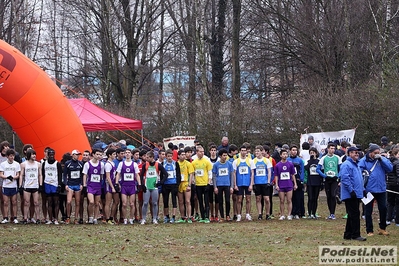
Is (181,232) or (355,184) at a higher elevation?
(355,184)

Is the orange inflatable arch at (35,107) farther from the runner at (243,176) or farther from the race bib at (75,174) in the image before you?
the runner at (243,176)

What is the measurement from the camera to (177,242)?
14.3m

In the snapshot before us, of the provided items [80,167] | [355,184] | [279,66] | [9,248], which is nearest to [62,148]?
[80,167]

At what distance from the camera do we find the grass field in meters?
12.1

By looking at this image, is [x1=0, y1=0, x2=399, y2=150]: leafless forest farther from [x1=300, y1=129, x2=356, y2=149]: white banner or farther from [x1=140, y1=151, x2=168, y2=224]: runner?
[x1=140, y1=151, x2=168, y2=224]: runner

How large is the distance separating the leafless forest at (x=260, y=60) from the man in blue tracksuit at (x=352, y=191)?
1198 centimetres

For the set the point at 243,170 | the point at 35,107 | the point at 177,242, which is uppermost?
the point at 35,107

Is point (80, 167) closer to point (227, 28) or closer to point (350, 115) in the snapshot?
point (350, 115)

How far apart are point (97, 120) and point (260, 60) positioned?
1315 centimetres

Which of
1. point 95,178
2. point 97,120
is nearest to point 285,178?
point 95,178

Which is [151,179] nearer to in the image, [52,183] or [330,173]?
[52,183]

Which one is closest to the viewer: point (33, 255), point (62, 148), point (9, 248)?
point (33, 255)

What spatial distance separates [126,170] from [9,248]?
4.94m

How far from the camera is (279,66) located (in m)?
37.0
